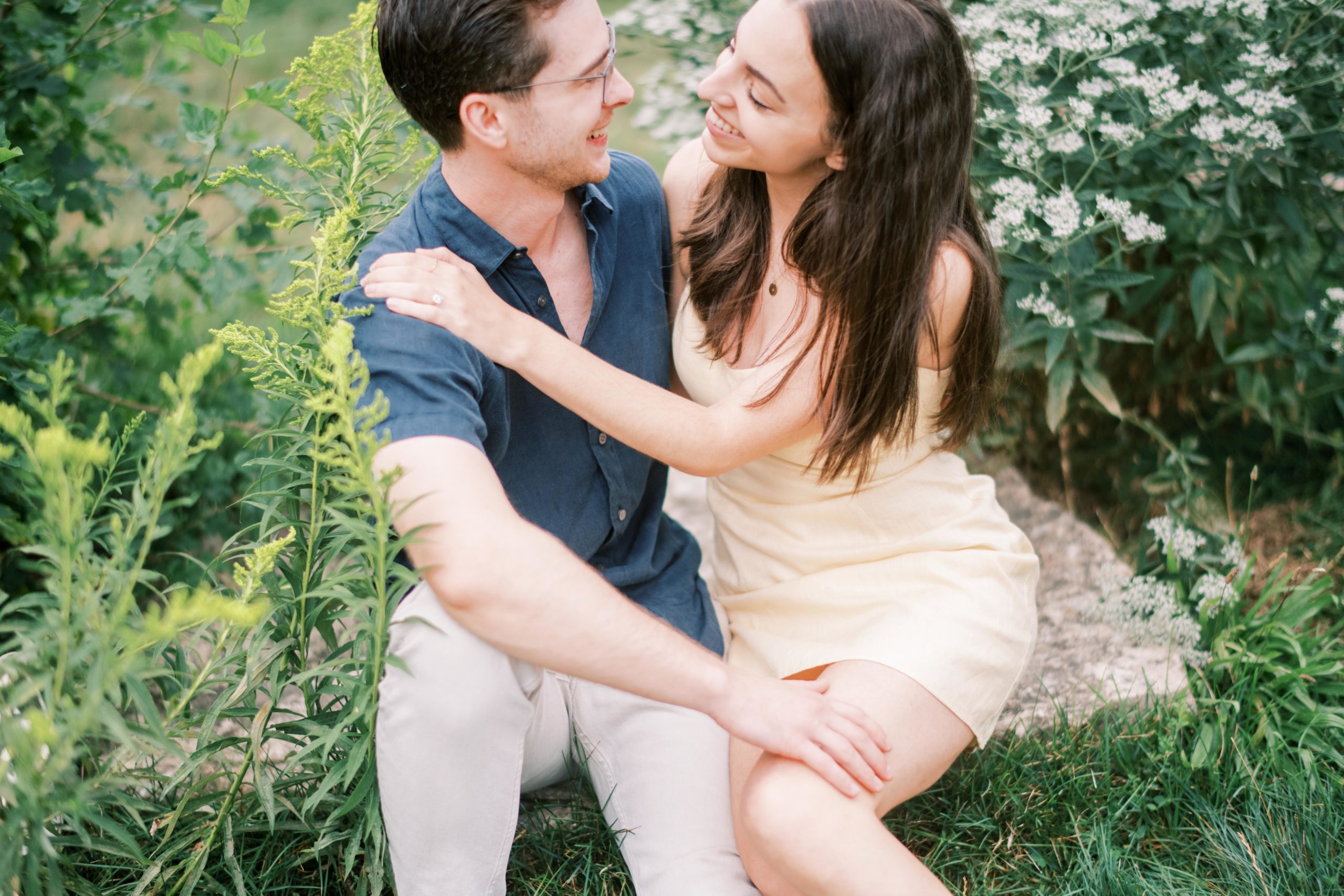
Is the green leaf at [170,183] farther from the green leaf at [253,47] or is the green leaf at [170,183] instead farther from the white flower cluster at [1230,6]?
the white flower cluster at [1230,6]

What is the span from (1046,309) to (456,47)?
4.89 ft

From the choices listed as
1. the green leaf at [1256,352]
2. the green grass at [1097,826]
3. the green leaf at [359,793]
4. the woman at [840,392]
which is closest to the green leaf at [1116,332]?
the green leaf at [1256,352]

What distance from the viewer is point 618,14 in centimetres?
318

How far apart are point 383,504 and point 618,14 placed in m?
2.22

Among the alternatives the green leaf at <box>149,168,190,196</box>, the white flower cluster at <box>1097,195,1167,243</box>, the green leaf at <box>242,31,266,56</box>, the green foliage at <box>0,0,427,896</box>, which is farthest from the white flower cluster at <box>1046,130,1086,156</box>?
the green leaf at <box>149,168,190,196</box>

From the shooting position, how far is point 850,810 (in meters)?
1.80

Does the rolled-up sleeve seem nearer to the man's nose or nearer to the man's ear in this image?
the man's ear

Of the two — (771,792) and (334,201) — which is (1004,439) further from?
(334,201)

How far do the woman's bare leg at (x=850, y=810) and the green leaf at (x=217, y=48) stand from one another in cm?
168

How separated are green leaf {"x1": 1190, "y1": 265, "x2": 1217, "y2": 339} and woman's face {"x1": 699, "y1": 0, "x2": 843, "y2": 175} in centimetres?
121

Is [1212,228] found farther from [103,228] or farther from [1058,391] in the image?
[103,228]

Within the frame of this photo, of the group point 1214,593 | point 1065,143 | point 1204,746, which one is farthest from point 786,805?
point 1065,143

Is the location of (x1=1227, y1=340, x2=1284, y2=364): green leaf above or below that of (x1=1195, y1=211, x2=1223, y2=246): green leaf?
below

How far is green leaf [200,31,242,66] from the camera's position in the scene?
2.04 meters
